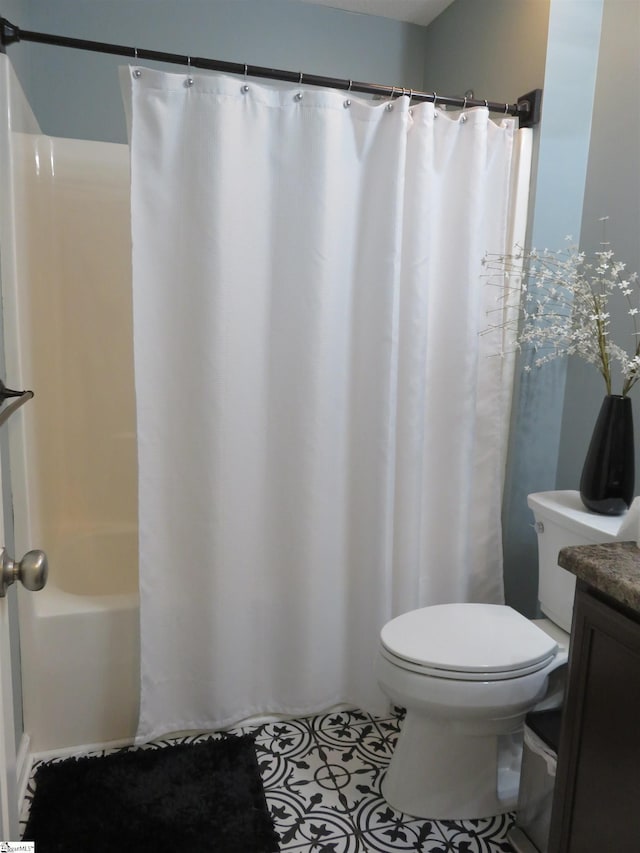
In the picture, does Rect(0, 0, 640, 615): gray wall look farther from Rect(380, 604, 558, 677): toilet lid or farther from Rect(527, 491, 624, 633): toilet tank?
Rect(380, 604, 558, 677): toilet lid

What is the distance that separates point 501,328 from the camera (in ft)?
6.42

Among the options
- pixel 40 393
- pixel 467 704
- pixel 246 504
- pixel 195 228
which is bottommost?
pixel 467 704

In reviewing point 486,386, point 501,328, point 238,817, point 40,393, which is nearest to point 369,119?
point 501,328

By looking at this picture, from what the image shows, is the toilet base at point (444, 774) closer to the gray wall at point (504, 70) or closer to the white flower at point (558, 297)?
the gray wall at point (504, 70)

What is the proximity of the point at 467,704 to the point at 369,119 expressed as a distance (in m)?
1.59

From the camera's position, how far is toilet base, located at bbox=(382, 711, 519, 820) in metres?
1.61

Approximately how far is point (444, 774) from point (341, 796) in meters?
0.29

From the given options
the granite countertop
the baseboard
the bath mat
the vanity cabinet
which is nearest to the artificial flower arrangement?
the granite countertop

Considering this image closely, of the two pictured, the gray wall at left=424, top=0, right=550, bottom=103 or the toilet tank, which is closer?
the toilet tank

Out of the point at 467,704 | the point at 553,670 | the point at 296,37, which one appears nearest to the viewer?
the point at 467,704

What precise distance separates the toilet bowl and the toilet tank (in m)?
0.12

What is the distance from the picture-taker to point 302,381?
183 centimetres

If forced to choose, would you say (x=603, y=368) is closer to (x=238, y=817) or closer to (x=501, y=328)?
(x=501, y=328)

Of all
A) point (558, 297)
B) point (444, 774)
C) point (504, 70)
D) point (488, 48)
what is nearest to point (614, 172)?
point (558, 297)
